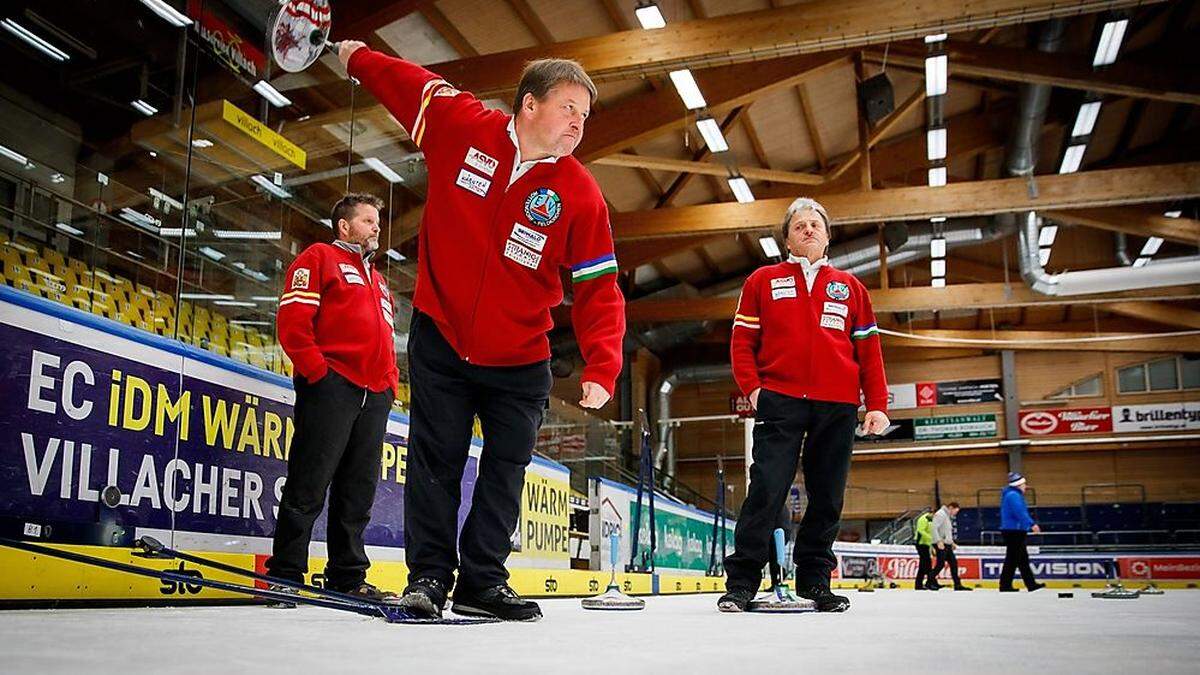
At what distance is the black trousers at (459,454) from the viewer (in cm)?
260

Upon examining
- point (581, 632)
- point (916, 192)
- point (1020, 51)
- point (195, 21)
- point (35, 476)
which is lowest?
point (581, 632)

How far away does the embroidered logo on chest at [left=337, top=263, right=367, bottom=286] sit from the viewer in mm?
3818

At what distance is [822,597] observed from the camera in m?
3.81

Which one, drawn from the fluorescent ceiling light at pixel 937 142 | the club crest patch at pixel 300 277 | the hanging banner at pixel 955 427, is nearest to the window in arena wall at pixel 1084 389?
the hanging banner at pixel 955 427

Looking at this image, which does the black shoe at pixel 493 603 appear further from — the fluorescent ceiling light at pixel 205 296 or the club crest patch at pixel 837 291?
the fluorescent ceiling light at pixel 205 296

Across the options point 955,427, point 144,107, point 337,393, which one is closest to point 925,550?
point 955,427

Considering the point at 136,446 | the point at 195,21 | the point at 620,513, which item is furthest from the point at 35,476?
the point at 620,513

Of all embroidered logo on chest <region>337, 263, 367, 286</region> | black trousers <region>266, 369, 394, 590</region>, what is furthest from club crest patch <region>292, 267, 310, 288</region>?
black trousers <region>266, 369, 394, 590</region>

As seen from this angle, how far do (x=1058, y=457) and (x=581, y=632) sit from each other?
26.1 meters

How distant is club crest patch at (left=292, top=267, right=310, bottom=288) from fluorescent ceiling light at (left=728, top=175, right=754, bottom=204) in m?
11.2

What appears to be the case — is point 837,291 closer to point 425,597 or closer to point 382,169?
point 425,597

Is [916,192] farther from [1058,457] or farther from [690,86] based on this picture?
[1058,457]

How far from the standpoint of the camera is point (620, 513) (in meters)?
9.64

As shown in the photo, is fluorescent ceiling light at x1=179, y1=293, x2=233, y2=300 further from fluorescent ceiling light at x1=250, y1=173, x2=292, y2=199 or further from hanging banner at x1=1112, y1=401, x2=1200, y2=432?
hanging banner at x1=1112, y1=401, x2=1200, y2=432
